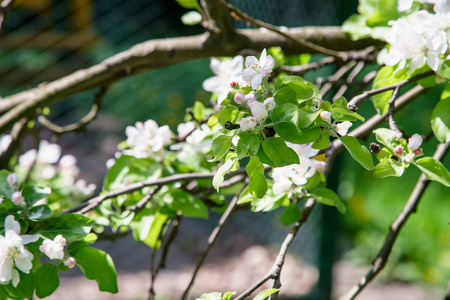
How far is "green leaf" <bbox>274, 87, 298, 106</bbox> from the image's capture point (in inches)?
20.4

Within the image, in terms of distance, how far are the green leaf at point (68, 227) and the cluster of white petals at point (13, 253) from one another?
0.09 ft

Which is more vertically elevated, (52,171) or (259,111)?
(259,111)

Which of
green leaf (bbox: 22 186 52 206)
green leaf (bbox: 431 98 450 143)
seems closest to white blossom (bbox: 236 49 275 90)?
green leaf (bbox: 431 98 450 143)

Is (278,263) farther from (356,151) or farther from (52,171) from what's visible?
(52,171)

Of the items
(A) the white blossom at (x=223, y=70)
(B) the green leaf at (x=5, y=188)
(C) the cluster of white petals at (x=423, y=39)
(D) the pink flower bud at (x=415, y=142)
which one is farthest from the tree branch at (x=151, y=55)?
(D) the pink flower bud at (x=415, y=142)

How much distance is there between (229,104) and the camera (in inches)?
20.8

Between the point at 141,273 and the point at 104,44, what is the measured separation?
1.88 metres

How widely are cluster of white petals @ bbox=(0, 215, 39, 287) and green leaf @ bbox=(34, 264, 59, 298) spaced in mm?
33

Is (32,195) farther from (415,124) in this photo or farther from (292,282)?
(415,124)

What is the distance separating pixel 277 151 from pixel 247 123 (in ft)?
0.14

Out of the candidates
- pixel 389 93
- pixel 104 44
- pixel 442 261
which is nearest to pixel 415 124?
pixel 442 261

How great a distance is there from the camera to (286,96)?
0.52m

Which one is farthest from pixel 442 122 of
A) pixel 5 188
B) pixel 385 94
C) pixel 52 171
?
pixel 52 171

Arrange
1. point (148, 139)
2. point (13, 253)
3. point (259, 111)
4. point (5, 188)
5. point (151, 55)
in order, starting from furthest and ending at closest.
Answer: point (151, 55) → point (148, 139) → point (5, 188) → point (13, 253) → point (259, 111)
